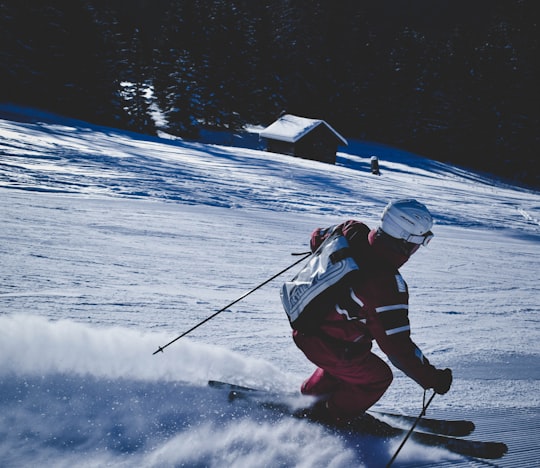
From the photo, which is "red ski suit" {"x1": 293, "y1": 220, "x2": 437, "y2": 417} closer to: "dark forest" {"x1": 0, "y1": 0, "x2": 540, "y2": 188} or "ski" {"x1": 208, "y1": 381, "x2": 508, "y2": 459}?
"ski" {"x1": 208, "y1": 381, "x2": 508, "y2": 459}

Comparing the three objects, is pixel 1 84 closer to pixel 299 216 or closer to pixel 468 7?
pixel 299 216

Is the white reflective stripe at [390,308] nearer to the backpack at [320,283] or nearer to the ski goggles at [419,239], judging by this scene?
the backpack at [320,283]

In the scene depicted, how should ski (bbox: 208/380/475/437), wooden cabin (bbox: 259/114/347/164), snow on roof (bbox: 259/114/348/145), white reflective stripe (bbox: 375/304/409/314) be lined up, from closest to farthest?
1. white reflective stripe (bbox: 375/304/409/314)
2. ski (bbox: 208/380/475/437)
3. snow on roof (bbox: 259/114/348/145)
4. wooden cabin (bbox: 259/114/347/164)

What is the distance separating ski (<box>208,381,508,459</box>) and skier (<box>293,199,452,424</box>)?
0.13 metres

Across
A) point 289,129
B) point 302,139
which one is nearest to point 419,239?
point 302,139

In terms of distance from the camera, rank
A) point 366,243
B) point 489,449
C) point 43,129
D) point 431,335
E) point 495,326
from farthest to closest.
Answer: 1. point 43,129
2. point 495,326
3. point 431,335
4. point 489,449
5. point 366,243

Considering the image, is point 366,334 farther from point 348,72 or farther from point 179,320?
point 348,72

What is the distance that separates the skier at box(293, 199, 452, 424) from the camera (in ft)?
7.57

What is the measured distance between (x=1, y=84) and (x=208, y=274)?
2640cm

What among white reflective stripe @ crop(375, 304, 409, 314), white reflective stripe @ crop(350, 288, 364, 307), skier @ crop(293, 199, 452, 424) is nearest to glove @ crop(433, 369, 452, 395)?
skier @ crop(293, 199, 452, 424)

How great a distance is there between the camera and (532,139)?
130 ft

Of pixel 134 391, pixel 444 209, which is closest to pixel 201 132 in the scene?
pixel 444 209

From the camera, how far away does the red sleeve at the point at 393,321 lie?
2291mm

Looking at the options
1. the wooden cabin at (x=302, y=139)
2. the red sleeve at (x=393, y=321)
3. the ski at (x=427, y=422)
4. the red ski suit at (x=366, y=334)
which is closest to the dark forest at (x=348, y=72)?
the wooden cabin at (x=302, y=139)
